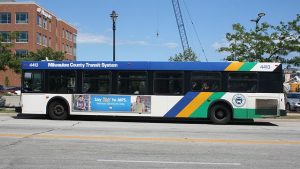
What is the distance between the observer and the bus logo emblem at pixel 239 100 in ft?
63.1

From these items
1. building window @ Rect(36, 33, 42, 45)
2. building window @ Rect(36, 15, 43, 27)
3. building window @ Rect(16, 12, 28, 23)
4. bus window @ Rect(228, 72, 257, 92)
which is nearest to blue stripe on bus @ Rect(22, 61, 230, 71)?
bus window @ Rect(228, 72, 257, 92)

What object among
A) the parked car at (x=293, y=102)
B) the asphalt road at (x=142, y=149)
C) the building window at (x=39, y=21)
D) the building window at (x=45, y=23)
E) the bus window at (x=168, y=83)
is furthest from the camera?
the building window at (x=45, y=23)

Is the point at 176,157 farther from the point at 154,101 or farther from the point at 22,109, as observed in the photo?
the point at 22,109

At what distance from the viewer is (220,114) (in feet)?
63.9

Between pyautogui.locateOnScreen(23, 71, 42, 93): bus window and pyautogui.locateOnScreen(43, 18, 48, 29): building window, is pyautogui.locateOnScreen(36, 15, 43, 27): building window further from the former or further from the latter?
pyautogui.locateOnScreen(23, 71, 42, 93): bus window

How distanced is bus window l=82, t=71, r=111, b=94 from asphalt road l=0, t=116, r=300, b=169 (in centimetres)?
471

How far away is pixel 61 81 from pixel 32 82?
1.40 m

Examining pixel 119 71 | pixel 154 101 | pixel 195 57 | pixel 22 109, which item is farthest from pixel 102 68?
pixel 195 57

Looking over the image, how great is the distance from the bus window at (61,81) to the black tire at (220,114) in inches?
250

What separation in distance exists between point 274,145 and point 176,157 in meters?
3.75

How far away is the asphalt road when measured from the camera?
8.98m

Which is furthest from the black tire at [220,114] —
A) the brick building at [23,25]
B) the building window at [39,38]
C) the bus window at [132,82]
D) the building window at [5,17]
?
the building window at [5,17]

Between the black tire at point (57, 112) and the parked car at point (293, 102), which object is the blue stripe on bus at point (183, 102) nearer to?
the black tire at point (57, 112)

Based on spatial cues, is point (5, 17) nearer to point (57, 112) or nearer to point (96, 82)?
point (57, 112)
